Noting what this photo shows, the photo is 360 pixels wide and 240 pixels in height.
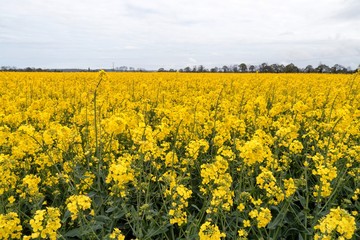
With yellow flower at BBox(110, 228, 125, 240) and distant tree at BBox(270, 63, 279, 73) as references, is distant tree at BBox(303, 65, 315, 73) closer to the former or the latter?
distant tree at BBox(270, 63, 279, 73)

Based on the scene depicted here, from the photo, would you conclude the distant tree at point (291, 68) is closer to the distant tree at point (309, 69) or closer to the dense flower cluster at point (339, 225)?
the distant tree at point (309, 69)

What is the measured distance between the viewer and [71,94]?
32.9 feet

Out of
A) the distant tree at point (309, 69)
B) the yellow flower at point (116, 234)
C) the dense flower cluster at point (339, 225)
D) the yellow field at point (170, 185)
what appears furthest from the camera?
the distant tree at point (309, 69)

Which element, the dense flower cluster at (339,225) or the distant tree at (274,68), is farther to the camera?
the distant tree at (274,68)

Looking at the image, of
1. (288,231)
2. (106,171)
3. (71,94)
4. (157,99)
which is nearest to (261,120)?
(288,231)

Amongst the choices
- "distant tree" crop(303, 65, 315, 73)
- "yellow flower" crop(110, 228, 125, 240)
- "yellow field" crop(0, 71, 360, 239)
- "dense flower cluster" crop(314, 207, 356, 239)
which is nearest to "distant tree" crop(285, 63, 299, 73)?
"distant tree" crop(303, 65, 315, 73)

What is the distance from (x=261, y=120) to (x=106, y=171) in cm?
239

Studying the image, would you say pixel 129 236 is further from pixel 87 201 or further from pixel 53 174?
pixel 87 201

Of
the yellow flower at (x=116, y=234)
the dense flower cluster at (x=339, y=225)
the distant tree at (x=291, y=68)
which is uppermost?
the distant tree at (x=291, y=68)

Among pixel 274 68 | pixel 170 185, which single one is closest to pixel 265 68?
pixel 274 68

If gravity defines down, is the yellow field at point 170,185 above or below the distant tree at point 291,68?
below

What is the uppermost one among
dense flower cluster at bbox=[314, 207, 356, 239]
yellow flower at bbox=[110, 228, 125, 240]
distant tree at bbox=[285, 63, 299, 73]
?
distant tree at bbox=[285, 63, 299, 73]

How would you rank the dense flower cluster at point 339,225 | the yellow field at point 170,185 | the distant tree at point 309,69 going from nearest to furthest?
the dense flower cluster at point 339,225 < the yellow field at point 170,185 < the distant tree at point 309,69

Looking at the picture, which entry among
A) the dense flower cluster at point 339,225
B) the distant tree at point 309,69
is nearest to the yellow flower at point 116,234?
the dense flower cluster at point 339,225
